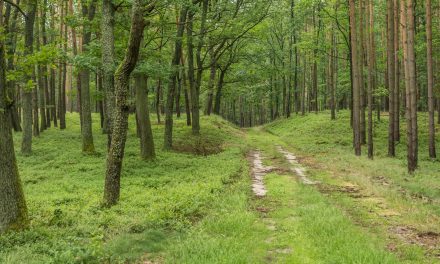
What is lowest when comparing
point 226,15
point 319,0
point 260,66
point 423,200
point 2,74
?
point 423,200

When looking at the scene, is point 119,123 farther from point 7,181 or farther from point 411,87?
point 411,87

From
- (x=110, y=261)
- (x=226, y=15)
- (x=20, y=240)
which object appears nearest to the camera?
(x=110, y=261)

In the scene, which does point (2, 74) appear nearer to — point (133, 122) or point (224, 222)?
point (224, 222)

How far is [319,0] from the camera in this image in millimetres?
34344

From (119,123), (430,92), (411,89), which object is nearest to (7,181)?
(119,123)

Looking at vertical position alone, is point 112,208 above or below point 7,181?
below

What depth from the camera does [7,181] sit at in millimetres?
8070

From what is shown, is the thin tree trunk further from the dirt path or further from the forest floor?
the dirt path

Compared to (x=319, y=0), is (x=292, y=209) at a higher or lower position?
lower

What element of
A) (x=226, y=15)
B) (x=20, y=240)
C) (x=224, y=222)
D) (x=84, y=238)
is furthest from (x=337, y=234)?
(x=226, y=15)

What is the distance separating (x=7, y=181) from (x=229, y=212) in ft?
16.9

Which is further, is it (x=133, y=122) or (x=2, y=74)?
(x=133, y=122)

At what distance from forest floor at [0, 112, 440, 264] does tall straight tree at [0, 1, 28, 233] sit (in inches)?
19.3

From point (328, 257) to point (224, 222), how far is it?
2.76 m
